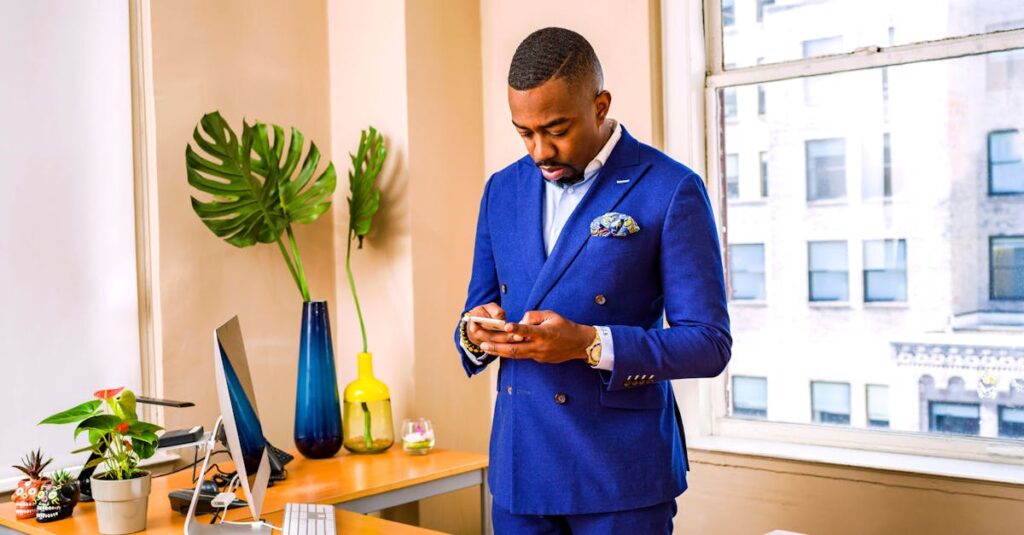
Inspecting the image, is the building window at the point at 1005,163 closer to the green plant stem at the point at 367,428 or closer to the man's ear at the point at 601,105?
the man's ear at the point at 601,105

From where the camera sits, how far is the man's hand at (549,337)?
1602mm

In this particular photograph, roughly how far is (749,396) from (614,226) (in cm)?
→ 140

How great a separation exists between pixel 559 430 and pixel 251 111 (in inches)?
70.6

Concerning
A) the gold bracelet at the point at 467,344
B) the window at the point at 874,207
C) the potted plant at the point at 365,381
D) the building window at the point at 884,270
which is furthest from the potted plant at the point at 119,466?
the building window at the point at 884,270

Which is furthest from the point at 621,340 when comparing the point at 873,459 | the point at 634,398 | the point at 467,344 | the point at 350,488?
the point at 873,459

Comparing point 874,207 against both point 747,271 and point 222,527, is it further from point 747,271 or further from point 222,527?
point 222,527

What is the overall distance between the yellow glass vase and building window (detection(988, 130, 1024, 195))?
1788mm

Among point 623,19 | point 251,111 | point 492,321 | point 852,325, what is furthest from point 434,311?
point 492,321

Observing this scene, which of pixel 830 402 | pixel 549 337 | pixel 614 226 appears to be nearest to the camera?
pixel 549 337

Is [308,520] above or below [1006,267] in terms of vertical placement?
below

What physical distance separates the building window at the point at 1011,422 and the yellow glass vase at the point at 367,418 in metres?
1.69

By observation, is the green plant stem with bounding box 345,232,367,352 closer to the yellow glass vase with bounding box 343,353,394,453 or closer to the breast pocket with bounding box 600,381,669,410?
the yellow glass vase with bounding box 343,353,394,453

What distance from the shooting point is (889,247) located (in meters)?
2.66

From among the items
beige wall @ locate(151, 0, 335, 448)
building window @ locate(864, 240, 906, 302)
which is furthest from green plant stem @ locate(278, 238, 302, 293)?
building window @ locate(864, 240, 906, 302)
